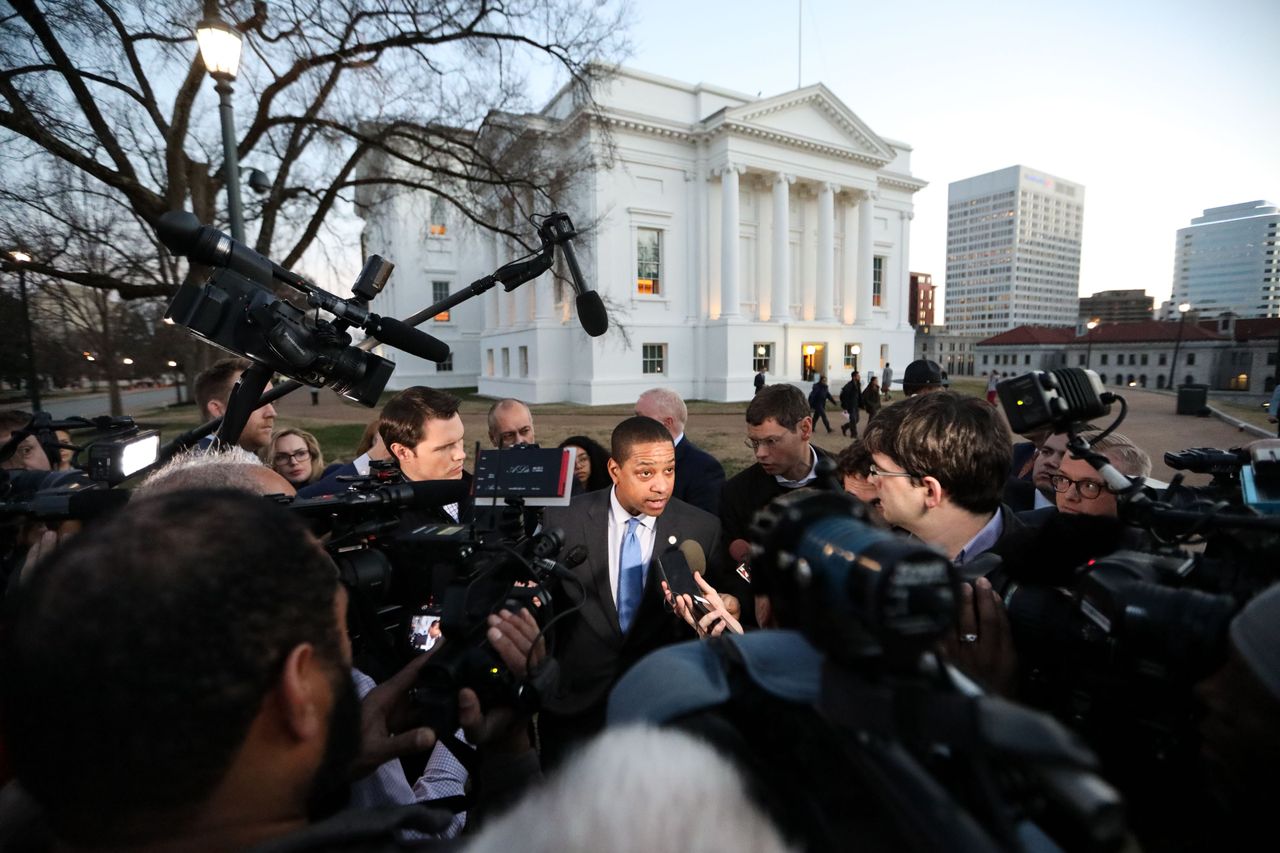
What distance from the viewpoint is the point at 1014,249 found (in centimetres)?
12794

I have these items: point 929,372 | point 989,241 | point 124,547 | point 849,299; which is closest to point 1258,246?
point 849,299

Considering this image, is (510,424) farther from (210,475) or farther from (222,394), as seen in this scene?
(210,475)

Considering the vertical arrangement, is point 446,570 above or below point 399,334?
below

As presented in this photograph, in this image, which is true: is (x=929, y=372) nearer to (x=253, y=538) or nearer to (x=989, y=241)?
(x=253, y=538)

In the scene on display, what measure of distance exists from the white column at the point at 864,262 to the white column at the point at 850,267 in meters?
0.25

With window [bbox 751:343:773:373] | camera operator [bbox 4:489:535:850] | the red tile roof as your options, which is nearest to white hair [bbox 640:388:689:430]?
camera operator [bbox 4:489:535:850]

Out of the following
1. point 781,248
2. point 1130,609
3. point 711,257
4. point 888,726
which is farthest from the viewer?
point 781,248

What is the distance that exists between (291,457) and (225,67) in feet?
14.1

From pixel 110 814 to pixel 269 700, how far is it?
22 centimetres

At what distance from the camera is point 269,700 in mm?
926

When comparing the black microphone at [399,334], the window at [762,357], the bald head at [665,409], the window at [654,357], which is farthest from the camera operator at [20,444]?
the window at [762,357]

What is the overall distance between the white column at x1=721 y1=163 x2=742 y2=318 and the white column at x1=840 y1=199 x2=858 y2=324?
8.83 meters

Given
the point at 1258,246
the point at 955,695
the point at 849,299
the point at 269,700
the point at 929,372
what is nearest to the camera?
the point at 955,695

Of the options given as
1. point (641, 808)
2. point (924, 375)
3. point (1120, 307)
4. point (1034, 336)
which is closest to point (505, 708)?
point (641, 808)
